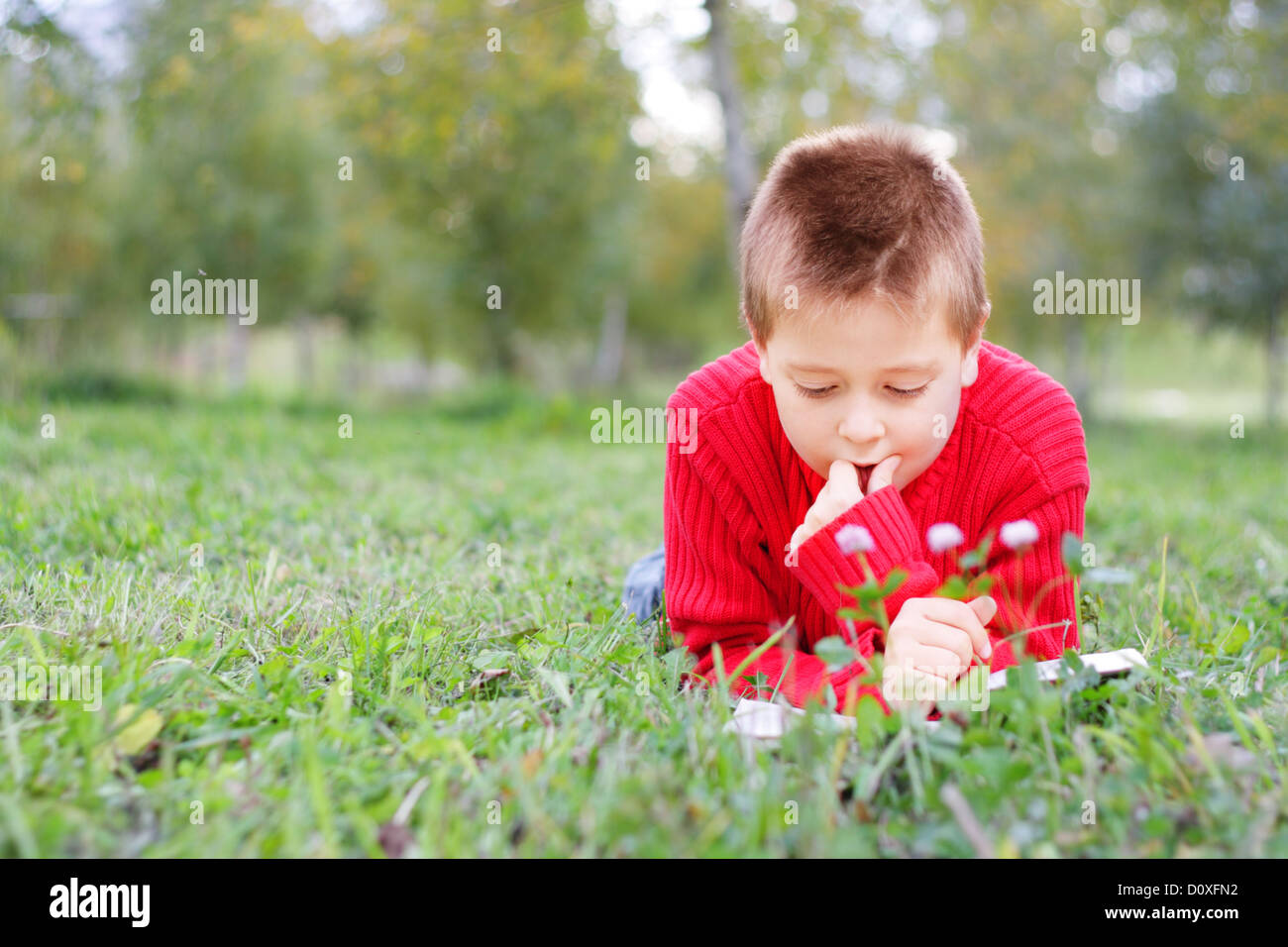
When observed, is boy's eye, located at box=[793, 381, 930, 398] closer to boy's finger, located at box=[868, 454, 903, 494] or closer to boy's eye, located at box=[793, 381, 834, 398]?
boy's eye, located at box=[793, 381, 834, 398]

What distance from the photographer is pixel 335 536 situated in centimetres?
316

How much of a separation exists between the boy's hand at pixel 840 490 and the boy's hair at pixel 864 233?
0.30 m

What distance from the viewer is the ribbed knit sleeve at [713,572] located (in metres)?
2.04

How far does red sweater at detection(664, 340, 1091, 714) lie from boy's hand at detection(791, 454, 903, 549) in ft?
0.12

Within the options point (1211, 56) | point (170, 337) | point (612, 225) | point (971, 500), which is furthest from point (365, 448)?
point (170, 337)

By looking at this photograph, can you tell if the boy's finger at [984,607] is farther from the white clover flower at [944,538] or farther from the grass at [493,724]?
the white clover flower at [944,538]

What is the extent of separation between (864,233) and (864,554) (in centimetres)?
62

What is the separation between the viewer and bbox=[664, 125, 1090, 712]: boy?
1725mm

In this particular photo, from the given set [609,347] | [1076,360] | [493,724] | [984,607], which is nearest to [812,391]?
[984,607]

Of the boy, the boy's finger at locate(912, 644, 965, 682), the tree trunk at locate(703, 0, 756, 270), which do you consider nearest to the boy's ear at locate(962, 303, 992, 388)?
the boy

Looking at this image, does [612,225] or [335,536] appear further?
[612,225]

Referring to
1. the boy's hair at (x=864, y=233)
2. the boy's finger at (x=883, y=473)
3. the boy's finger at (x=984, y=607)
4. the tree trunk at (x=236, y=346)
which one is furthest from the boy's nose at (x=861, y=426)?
the tree trunk at (x=236, y=346)
